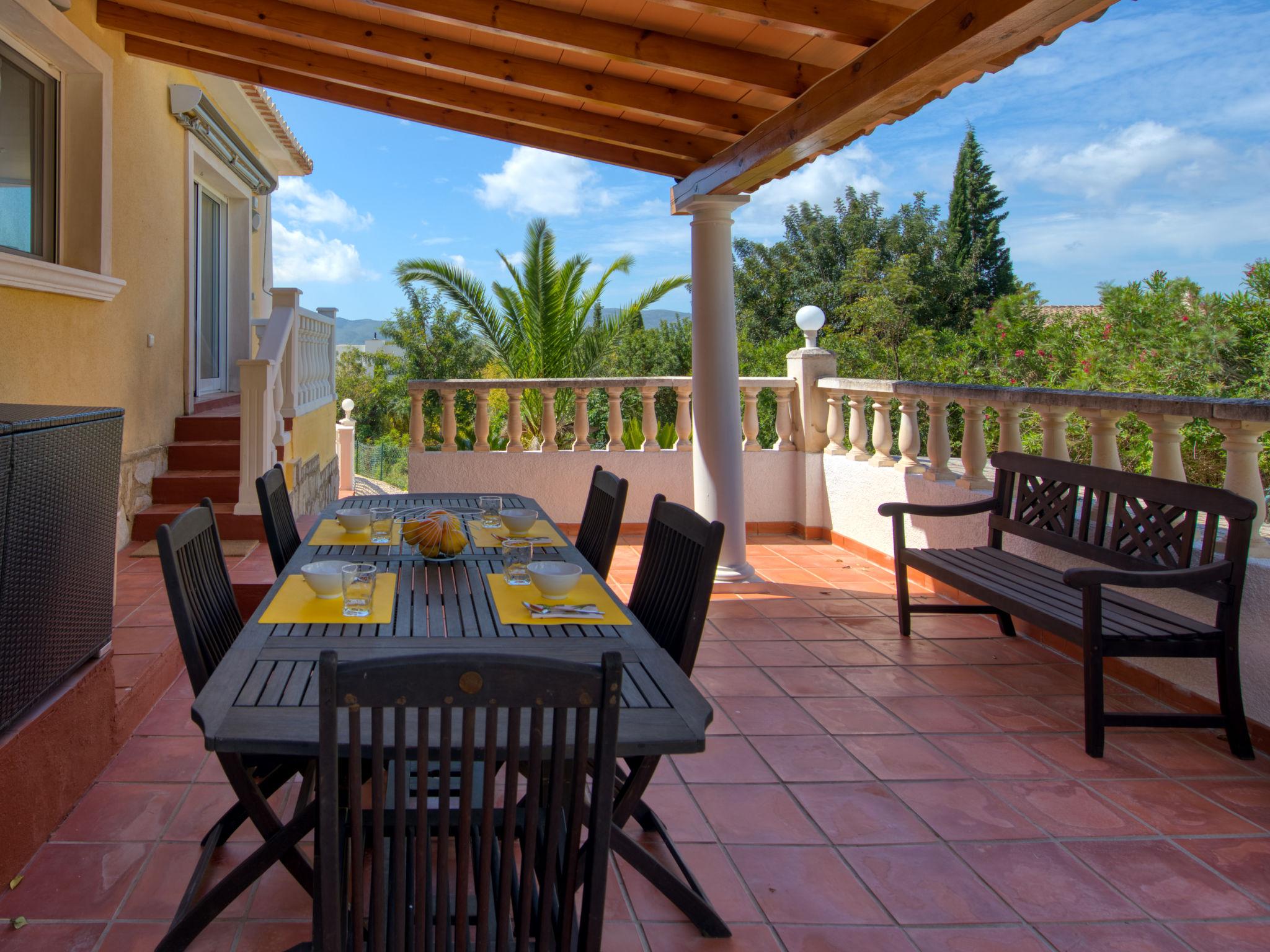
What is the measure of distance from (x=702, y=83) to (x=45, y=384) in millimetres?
3410

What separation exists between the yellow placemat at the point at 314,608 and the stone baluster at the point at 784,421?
488 centimetres

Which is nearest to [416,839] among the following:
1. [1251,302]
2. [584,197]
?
[1251,302]

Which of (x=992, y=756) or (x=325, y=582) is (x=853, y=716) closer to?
(x=992, y=756)

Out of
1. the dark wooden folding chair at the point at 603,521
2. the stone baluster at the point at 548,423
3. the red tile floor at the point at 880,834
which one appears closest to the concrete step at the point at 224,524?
the red tile floor at the point at 880,834

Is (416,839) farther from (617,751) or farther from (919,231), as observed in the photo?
(919,231)

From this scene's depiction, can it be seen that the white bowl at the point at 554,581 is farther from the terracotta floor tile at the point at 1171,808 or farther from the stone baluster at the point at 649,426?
the stone baluster at the point at 649,426

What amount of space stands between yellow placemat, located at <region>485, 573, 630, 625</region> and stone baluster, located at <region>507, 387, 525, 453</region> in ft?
14.5

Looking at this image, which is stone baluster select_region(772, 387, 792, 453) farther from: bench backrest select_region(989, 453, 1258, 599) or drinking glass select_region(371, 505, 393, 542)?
drinking glass select_region(371, 505, 393, 542)

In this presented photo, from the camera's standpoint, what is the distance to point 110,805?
8.36 feet

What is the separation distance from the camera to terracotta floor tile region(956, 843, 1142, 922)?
2121 millimetres

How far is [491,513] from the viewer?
3.35 meters

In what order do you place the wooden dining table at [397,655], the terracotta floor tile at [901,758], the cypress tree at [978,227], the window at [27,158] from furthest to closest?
the cypress tree at [978,227] < the window at [27,158] < the terracotta floor tile at [901,758] < the wooden dining table at [397,655]

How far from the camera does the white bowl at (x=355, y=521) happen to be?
9.98 ft

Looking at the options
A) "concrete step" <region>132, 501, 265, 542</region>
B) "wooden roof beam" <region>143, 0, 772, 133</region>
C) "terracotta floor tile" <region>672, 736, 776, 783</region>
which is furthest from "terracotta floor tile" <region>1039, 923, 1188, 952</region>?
"concrete step" <region>132, 501, 265, 542</region>
